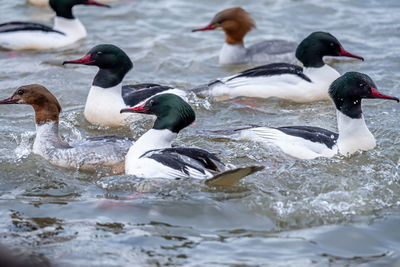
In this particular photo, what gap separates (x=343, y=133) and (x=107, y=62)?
289 cm

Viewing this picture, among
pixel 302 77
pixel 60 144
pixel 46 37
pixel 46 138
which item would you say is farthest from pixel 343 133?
pixel 46 37

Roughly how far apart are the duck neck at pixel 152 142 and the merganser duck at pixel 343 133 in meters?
1.20

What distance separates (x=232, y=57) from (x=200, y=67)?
53 centimetres

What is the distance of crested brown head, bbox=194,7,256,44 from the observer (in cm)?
1094

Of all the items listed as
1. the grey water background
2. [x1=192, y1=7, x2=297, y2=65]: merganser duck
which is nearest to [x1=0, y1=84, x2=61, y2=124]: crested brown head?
the grey water background

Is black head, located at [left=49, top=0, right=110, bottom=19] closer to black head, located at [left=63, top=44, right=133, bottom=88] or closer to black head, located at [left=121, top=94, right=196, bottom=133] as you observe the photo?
black head, located at [left=63, top=44, right=133, bottom=88]

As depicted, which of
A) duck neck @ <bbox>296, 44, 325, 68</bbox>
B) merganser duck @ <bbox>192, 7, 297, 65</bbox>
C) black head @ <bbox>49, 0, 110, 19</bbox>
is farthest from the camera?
black head @ <bbox>49, 0, 110, 19</bbox>

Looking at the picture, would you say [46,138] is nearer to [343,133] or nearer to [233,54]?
[343,133]

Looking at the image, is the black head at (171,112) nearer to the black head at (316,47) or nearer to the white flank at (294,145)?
the white flank at (294,145)

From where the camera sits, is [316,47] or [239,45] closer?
[316,47]

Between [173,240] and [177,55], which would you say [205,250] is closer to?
[173,240]

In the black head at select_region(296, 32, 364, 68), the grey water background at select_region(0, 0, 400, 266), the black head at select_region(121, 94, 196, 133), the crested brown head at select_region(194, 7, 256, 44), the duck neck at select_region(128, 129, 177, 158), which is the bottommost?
the grey water background at select_region(0, 0, 400, 266)

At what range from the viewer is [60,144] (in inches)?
285

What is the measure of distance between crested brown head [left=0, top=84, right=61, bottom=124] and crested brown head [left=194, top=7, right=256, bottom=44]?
4.24 metres
